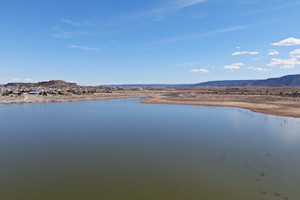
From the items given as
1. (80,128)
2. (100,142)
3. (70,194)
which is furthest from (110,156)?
(80,128)

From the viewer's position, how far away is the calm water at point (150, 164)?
9492mm

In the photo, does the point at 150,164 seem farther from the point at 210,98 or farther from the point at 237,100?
the point at 210,98

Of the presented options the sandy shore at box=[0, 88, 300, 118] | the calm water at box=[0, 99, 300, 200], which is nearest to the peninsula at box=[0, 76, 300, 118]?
the sandy shore at box=[0, 88, 300, 118]

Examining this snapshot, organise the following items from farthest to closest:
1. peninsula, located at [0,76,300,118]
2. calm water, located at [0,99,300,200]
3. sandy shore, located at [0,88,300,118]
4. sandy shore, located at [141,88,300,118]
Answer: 1. peninsula, located at [0,76,300,118]
2. sandy shore, located at [0,88,300,118]
3. sandy shore, located at [141,88,300,118]
4. calm water, located at [0,99,300,200]

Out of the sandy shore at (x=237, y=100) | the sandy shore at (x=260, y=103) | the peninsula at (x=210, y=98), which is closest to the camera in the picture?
the sandy shore at (x=260, y=103)

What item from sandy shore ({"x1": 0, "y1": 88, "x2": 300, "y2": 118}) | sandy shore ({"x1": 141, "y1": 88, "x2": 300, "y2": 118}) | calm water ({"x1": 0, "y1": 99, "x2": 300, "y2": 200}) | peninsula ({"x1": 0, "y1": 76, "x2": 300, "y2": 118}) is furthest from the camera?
peninsula ({"x1": 0, "y1": 76, "x2": 300, "y2": 118})

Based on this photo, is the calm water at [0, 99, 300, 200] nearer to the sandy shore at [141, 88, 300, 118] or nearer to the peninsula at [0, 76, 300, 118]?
the sandy shore at [141, 88, 300, 118]

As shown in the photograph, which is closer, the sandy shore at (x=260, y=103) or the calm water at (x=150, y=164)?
the calm water at (x=150, y=164)

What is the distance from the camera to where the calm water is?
9492 millimetres

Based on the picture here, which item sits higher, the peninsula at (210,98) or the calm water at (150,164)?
the peninsula at (210,98)

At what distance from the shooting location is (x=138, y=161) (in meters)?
13.0

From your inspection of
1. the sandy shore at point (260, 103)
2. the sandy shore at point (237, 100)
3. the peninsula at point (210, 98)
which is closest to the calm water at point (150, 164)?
the sandy shore at point (260, 103)

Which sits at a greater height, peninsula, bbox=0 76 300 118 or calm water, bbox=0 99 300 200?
peninsula, bbox=0 76 300 118

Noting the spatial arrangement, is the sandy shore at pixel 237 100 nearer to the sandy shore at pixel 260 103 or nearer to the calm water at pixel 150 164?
the sandy shore at pixel 260 103
